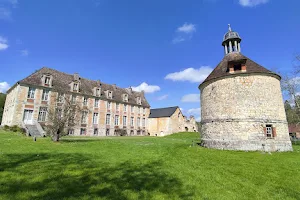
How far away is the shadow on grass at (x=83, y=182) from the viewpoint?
4.94 meters

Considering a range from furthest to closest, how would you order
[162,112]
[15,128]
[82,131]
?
[162,112] < [82,131] < [15,128]

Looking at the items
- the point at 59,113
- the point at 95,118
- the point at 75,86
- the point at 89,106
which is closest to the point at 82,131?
the point at 95,118

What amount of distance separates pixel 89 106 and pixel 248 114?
93.1 ft

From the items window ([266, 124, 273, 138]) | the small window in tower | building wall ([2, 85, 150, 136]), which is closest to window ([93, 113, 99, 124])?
building wall ([2, 85, 150, 136])

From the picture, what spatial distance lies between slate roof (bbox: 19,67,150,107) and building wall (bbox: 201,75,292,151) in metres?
26.3

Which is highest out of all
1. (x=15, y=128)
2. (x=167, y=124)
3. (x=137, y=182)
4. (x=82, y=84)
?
(x=82, y=84)

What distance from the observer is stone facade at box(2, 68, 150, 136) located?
26.5 meters

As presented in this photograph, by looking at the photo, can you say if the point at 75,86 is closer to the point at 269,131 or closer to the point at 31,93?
the point at 31,93

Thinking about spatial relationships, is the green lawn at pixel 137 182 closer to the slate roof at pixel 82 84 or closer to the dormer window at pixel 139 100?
the slate roof at pixel 82 84

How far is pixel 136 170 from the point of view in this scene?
7941mm

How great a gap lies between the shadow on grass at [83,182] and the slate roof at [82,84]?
80.7 feet

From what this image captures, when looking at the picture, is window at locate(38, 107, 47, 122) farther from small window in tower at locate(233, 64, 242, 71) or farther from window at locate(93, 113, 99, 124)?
small window in tower at locate(233, 64, 242, 71)

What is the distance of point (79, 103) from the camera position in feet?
92.9

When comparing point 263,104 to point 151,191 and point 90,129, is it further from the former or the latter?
point 90,129
